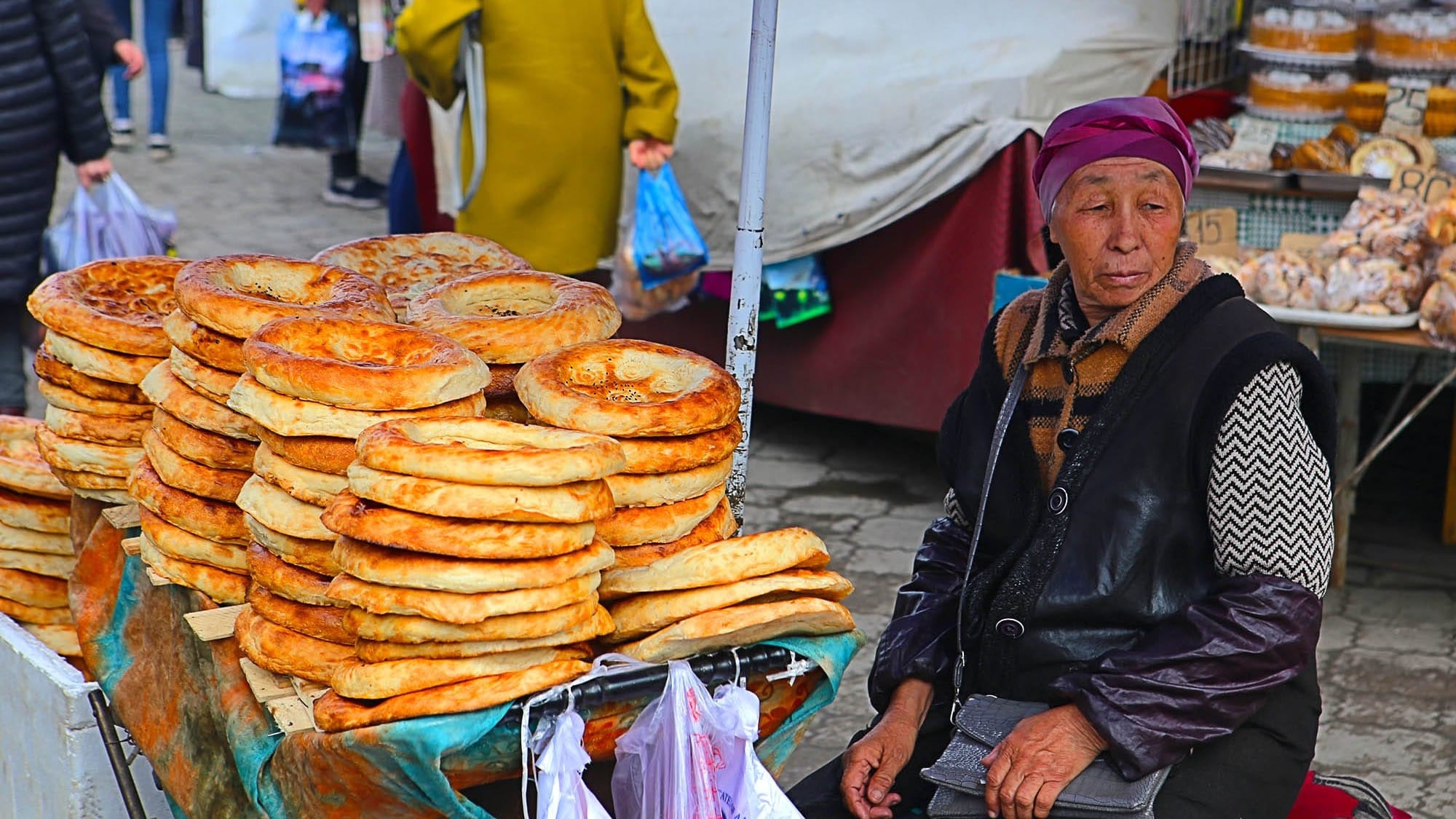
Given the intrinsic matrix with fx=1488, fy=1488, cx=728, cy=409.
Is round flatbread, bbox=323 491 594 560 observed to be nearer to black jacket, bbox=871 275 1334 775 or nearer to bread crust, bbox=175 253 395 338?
bread crust, bbox=175 253 395 338

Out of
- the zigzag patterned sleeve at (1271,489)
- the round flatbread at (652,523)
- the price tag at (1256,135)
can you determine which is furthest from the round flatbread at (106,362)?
the price tag at (1256,135)

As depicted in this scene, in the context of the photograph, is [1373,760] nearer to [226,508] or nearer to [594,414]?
[594,414]

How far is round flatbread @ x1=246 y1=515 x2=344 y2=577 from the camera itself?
203 cm

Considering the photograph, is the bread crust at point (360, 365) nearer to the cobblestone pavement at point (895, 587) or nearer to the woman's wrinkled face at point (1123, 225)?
the woman's wrinkled face at point (1123, 225)

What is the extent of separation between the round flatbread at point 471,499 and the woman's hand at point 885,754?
0.77 m

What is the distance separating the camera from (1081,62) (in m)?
5.05

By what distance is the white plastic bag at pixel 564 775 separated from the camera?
1832 millimetres

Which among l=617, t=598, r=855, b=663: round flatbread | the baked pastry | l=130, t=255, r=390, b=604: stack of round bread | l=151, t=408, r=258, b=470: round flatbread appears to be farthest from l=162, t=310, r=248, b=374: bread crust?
the baked pastry

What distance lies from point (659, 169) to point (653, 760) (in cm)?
323

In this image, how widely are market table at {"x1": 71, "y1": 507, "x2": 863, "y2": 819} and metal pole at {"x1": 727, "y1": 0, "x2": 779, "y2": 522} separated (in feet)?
2.45

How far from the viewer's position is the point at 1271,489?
2027 mm

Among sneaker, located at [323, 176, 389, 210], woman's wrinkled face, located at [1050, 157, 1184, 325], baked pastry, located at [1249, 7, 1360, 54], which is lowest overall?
sneaker, located at [323, 176, 389, 210]

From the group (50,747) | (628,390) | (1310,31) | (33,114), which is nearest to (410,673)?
(628,390)

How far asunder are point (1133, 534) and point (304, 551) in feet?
3.82
